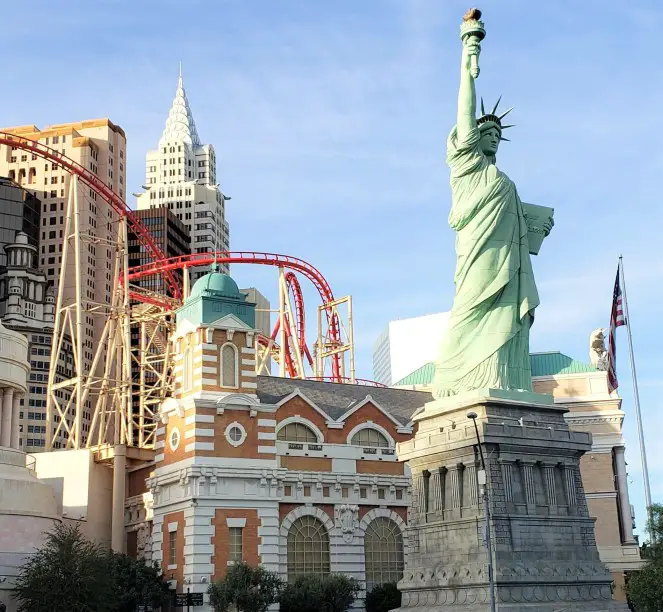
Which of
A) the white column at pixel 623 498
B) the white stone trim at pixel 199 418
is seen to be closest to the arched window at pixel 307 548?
the white stone trim at pixel 199 418

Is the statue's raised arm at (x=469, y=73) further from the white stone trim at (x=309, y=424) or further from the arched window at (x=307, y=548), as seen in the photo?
the arched window at (x=307, y=548)

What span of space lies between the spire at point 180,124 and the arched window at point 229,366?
117236 mm

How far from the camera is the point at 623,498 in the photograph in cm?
5519

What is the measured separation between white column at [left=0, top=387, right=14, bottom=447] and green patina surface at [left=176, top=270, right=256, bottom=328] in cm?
914

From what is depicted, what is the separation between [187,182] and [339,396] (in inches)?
4246

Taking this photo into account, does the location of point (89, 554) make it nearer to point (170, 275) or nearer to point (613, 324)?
point (613, 324)

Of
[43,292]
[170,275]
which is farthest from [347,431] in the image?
[43,292]

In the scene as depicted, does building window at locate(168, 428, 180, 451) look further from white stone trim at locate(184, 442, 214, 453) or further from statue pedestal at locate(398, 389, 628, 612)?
statue pedestal at locate(398, 389, 628, 612)

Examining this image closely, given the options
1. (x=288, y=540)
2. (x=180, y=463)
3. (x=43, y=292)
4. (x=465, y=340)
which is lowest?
(x=288, y=540)

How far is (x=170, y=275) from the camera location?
7406cm

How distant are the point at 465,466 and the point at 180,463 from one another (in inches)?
562

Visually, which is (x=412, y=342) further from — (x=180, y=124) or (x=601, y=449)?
(x=601, y=449)

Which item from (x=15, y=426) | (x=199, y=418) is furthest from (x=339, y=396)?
(x=15, y=426)

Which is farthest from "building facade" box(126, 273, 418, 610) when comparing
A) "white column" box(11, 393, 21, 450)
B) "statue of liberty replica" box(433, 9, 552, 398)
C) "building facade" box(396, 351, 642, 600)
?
"building facade" box(396, 351, 642, 600)
